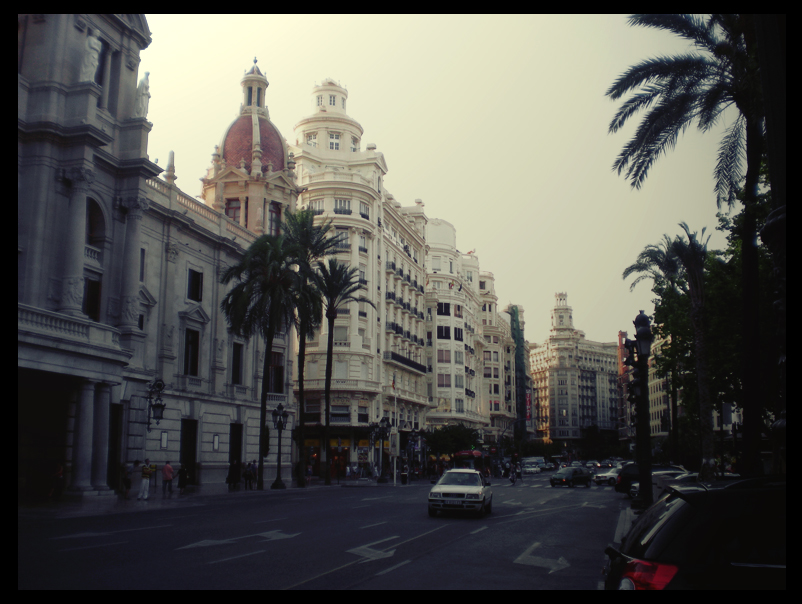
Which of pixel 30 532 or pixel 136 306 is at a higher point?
pixel 136 306

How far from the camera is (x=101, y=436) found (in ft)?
89.4

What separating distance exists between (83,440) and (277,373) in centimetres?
2387

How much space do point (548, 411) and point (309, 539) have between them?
189 m

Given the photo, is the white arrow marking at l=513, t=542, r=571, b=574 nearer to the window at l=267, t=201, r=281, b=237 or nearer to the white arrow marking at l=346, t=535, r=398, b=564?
the white arrow marking at l=346, t=535, r=398, b=564

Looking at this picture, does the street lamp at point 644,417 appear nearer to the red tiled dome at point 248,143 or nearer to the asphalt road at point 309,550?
the asphalt road at point 309,550

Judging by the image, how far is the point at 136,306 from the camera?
107 feet

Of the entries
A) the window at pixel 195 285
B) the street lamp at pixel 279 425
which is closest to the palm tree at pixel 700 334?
the street lamp at pixel 279 425

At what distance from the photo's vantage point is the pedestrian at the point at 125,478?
2965 cm

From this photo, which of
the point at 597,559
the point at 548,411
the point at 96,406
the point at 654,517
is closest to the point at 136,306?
the point at 96,406

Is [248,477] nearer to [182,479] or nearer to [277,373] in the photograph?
[182,479]

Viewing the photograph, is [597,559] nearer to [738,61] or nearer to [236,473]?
[738,61]

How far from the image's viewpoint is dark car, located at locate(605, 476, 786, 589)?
4.67 metres

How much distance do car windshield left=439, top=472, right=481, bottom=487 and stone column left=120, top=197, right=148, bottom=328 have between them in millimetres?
17556

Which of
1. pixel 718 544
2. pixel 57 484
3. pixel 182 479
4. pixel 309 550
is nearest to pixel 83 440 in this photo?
pixel 57 484
